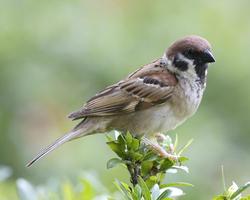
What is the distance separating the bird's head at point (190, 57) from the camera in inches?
114

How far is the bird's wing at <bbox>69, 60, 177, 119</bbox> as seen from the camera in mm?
3039

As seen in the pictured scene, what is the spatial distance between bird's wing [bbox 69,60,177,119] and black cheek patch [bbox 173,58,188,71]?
0.06 metres

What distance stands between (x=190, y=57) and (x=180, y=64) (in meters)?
0.09

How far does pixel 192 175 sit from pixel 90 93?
936mm

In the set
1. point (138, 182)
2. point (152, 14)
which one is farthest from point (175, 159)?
point (152, 14)

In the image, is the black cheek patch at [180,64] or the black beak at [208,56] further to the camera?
the black cheek patch at [180,64]

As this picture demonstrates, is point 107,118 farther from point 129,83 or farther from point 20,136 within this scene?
point 20,136

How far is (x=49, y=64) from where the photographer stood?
4574mm

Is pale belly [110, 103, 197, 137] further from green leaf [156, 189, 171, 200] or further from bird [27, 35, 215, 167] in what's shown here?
green leaf [156, 189, 171, 200]

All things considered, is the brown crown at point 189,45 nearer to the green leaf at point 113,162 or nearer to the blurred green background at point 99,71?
the blurred green background at point 99,71

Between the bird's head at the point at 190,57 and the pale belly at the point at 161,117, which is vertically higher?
the bird's head at the point at 190,57

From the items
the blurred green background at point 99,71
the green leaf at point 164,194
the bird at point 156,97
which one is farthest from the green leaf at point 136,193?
the blurred green background at point 99,71

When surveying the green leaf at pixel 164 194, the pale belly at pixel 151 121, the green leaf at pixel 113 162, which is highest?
the pale belly at pixel 151 121

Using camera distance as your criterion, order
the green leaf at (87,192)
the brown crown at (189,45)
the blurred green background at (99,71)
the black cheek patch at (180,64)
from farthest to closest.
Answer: the blurred green background at (99,71), the black cheek patch at (180,64), the brown crown at (189,45), the green leaf at (87,192)
